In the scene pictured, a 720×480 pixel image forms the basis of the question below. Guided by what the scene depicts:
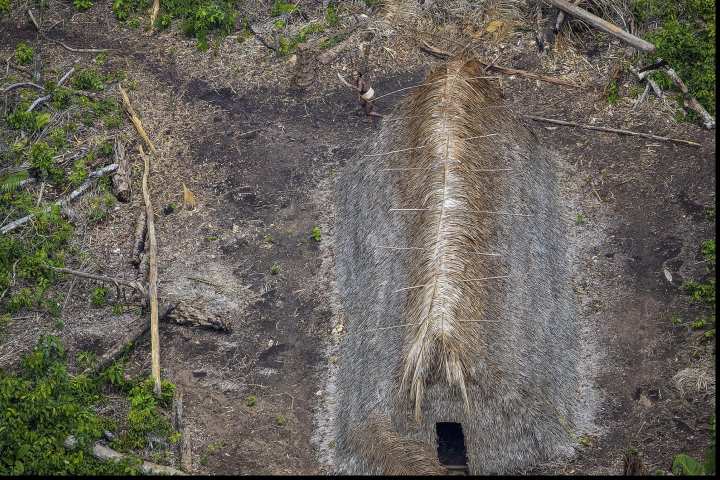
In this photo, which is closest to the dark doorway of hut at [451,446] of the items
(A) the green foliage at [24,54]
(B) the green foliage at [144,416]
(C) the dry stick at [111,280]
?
(B) the green foliage at [144,416]

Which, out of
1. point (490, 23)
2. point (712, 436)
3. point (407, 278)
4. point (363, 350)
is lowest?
point (712, 436)

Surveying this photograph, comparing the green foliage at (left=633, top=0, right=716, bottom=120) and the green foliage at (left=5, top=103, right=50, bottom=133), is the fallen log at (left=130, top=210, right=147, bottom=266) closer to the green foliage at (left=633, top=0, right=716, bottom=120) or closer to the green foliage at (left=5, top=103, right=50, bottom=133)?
the green foliage at (left=5, top=103, right=50, bottom=133)

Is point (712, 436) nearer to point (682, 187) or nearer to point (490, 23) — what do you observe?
point (682, 187)

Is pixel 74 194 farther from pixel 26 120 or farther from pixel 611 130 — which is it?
pixel 611 130

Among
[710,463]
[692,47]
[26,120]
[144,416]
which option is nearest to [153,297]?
[144,416]

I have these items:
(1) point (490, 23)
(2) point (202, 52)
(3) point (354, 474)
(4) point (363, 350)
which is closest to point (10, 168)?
(2) point (202, 52)
